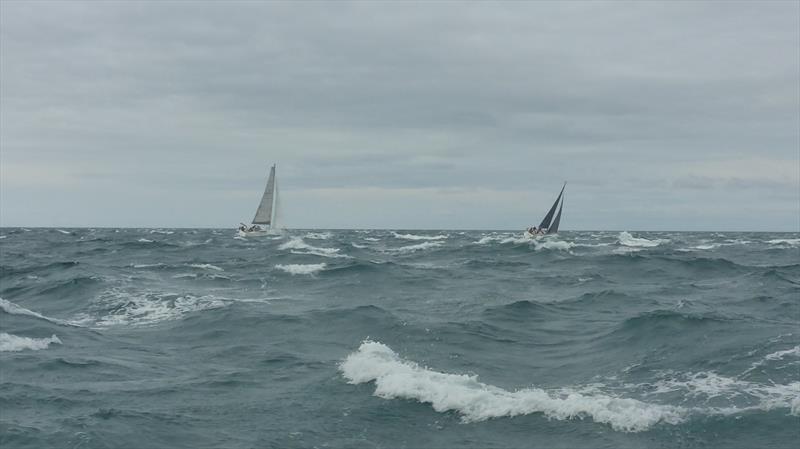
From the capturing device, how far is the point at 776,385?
1784 cm

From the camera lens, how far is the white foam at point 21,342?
21820mm

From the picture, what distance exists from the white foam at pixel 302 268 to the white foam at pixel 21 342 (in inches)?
885

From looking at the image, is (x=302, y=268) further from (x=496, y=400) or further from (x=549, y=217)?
(x=549, y=217)

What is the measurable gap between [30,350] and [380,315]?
479 inches

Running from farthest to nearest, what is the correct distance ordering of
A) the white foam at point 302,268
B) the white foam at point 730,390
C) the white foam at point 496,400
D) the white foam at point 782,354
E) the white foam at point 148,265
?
the white foam at point 148,265, the white foam at point 302,268, the white foam at point 782,354, the white foam at point 730,390, the white foam at point 496,400

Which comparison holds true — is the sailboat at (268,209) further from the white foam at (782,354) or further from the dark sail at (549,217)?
the white foam at (782,354)

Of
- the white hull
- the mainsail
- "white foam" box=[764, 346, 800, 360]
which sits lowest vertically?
→ "white foam" box=[764, 346, 800, 360]

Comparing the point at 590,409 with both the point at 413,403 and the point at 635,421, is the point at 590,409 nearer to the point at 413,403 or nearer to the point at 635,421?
the point at 635,421

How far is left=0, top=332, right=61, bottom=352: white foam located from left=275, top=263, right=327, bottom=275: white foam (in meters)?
22.5

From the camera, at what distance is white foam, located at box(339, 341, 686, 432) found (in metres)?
15.6

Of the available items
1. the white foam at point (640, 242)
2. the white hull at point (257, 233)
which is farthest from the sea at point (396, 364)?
the white hull at point (257, 233)

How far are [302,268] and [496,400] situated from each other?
1266 inches

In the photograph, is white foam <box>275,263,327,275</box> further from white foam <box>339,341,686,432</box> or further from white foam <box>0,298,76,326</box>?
white foam <box>339,341,686,432</box>

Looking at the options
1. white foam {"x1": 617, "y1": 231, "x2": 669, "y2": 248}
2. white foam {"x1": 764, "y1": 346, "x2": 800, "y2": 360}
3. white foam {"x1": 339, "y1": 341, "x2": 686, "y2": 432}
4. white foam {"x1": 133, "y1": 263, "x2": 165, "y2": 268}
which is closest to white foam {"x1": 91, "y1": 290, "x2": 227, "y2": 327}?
white foam {"x1": 339, "y1": 341, "x2": 686, "y2": 432}
